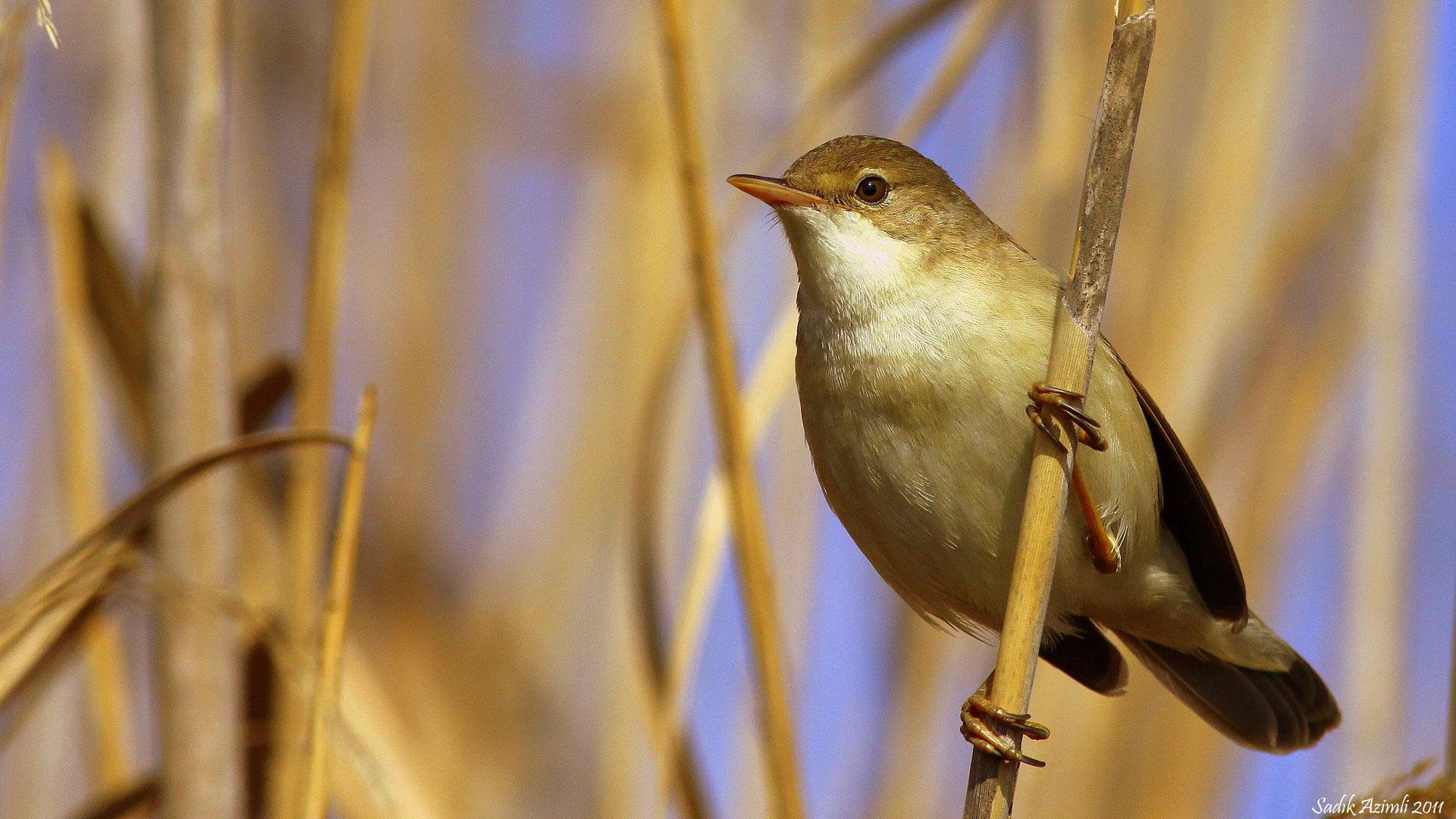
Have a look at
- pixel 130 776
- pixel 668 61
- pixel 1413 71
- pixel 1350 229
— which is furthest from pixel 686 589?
pixel 1413 71

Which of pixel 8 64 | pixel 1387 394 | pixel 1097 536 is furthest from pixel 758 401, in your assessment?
pixel 1387 394

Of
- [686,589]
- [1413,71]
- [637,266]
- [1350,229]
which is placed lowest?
[686,589]

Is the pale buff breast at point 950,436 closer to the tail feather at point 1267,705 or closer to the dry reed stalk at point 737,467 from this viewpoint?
the dry reed stalk at point 737,467

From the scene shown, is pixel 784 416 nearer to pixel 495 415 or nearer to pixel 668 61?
pixel 495 415

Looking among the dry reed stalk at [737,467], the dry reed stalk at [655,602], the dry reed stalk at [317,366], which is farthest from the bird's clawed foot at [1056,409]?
the dry reed stalk at [317,366]

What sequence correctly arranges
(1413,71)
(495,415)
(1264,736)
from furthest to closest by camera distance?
(495,415), (1413,71), (1264,736)

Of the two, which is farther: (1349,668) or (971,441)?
(1349,668)

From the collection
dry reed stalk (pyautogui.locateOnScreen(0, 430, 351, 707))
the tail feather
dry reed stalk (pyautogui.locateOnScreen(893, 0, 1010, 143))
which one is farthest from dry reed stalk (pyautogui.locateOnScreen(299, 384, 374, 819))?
the tail feather

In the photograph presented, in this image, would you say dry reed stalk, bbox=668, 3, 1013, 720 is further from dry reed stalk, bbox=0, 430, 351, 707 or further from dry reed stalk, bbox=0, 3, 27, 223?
dry reed stalk, bbox=0, 3, 27, 223

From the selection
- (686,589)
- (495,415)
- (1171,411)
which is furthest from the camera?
(495,415)
